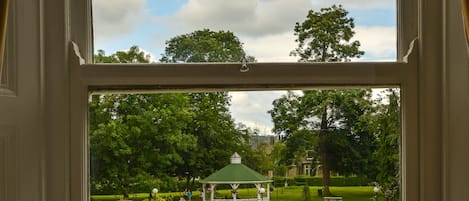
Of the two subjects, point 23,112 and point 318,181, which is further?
point 318,181

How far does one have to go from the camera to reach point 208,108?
5.14 feet

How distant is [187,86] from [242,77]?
0.13 metres

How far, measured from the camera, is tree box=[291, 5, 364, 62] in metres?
1.58

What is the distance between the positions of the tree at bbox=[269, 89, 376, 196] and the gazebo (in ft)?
0.33

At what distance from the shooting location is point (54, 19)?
1486 millimetres

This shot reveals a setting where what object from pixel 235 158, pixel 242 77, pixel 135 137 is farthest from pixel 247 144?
pixel 135 137

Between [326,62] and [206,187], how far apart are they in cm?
43

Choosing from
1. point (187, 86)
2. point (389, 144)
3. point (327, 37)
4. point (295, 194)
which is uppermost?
point (327, 37)

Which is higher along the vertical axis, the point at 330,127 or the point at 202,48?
the point at 202,48

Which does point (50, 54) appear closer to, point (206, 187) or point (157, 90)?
point (157, 90)

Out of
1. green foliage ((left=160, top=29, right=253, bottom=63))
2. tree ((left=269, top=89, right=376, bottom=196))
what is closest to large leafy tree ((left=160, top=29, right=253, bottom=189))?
green foliage ((left=160, top=29, right=253, bottom=63))

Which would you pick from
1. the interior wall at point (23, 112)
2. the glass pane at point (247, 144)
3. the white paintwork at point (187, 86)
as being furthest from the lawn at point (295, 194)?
the interior wall at point (23, 112)

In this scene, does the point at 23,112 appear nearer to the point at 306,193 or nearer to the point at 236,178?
the point at 236,178

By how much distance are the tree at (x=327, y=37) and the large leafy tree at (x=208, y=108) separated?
141mm
